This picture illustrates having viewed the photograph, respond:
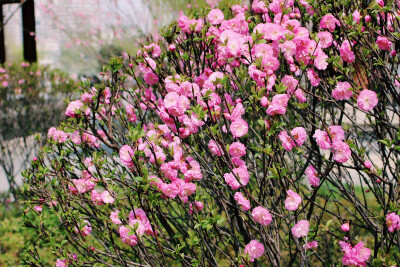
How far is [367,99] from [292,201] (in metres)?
0.61

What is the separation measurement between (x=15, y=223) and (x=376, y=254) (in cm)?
501

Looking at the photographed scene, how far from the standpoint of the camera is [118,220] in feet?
6.24

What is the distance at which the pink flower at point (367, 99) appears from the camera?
1826 mm

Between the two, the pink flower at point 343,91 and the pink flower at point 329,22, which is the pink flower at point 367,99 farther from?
the pink flower at point 329,22

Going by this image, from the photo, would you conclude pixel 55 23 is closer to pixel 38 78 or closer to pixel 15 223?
pixel 38 78

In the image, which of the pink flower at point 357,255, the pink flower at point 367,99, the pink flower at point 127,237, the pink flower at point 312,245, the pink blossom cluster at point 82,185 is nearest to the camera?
the pink flower at point 357,255

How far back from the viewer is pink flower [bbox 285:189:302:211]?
5.43 ft

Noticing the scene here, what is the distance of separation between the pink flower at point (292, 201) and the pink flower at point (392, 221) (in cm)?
37

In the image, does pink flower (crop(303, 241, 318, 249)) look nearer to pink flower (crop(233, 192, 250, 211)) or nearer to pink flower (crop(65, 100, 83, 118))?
pink flower (crop(233, 192, 250, 211))

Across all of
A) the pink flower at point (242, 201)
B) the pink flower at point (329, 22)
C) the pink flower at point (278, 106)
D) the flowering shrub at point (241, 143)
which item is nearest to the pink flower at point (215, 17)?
the flowering shrub at point (241, 143)

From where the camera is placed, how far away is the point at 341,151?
164 cm

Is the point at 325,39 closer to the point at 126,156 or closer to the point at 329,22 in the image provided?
the point at 329,22

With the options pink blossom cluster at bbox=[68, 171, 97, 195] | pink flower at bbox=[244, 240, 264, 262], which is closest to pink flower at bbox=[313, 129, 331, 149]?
pink flower at bbox=[244, 240, 264, 262]

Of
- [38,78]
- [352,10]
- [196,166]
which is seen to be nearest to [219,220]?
[196,166]
